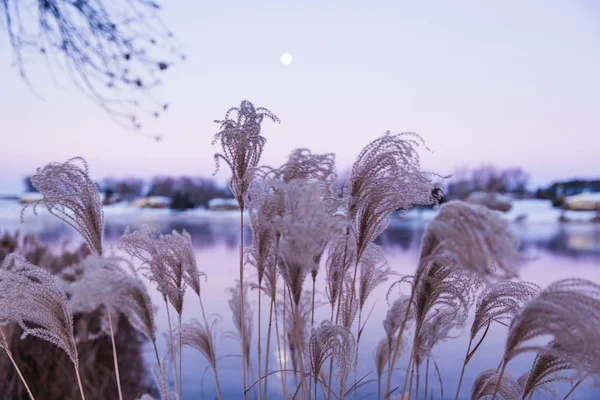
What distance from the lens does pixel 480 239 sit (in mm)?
1057

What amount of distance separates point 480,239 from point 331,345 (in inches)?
28.7

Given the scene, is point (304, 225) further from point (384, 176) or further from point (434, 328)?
point (434, 328)

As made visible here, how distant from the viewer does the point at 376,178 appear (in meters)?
1.43

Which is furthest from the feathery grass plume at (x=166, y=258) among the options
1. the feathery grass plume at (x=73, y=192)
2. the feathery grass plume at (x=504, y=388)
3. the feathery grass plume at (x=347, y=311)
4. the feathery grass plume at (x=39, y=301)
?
the feathery grass plume at (x=504, y=388)

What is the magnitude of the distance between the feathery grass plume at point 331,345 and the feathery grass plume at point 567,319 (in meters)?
0.51

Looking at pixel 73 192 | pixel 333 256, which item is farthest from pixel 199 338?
pixel 73 192

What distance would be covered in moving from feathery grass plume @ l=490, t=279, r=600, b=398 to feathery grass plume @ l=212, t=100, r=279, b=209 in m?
0.78

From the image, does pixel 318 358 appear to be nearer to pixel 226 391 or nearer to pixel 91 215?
pixel 91 215

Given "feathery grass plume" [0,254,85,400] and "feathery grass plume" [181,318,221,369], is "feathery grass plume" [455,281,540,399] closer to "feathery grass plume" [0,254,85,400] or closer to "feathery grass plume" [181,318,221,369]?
"feathery grass plume" [181,318,221,369]

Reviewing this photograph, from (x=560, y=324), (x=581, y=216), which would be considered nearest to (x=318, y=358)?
(x=560, y=324)

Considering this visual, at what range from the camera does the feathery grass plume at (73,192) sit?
4.88 ft

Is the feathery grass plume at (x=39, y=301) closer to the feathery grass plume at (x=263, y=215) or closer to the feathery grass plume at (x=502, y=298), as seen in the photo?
the feathery grass plume at (x=263, y=215)

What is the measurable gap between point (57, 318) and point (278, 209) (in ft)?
2.41

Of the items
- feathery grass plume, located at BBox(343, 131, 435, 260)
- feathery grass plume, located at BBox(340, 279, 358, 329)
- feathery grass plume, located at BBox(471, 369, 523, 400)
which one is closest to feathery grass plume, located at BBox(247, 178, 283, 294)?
feathery grass plume, located at BBox(343, 131, 435, 260)
